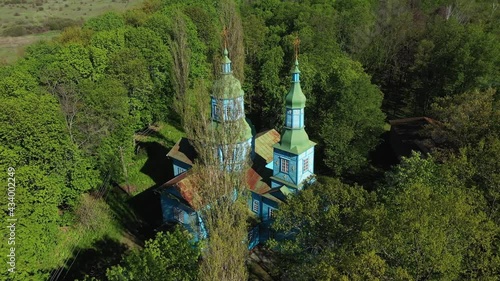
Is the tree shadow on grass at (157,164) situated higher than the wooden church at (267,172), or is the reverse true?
the wooden church at (267,172)

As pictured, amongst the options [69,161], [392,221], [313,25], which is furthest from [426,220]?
[313,25]

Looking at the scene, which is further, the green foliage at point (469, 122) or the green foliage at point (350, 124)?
the green foliage at point (350, 124)

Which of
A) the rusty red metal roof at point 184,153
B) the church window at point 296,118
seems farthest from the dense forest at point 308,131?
the rusty red metal roof at point 184,153

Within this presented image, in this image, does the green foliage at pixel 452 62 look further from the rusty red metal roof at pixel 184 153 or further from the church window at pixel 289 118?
the rusty red metal roof at pixel 184 153

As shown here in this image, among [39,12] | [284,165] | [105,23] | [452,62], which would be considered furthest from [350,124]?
[39,12]

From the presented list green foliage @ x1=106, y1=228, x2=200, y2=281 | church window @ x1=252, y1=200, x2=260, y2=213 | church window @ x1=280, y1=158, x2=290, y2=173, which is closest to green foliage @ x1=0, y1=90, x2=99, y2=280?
green foliage @ x1=106, y1=228, x2=200, y2=281

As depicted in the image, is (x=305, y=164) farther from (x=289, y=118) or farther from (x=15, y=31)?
(x=15, y=31)

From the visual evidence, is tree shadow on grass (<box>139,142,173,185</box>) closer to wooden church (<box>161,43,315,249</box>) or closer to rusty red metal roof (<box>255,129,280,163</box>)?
wooden church (<box>161,43,315,249</box>)

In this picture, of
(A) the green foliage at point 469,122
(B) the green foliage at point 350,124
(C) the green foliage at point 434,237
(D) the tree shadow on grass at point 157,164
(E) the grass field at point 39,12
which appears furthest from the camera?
(E) the grass field at point 39,12
